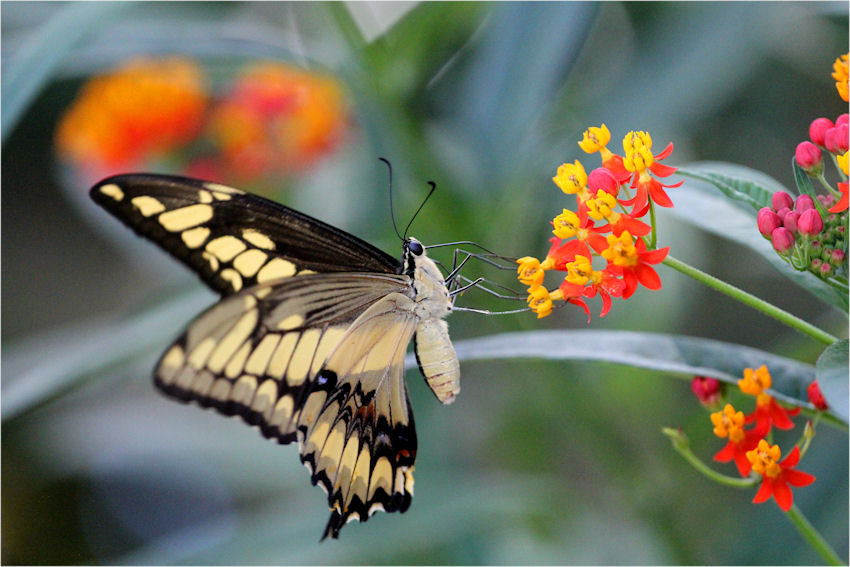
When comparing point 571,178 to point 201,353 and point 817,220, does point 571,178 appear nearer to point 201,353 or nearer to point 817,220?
point 817,220

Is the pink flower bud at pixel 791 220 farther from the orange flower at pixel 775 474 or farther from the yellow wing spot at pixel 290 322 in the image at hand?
the yellow wing spot at pixel 290 322

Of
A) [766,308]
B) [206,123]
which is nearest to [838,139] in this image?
[766,308]

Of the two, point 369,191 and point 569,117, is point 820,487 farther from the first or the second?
point 369,191

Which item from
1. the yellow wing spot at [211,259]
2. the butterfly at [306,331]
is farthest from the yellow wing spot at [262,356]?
the yellow wing spot at [211,259]

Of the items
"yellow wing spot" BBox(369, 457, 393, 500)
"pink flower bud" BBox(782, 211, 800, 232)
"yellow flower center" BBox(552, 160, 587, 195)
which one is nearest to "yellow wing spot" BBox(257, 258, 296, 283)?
"yellow wing spot" BBox(369, 457, 393, 500)

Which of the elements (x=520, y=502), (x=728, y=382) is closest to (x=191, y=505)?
(x=520, y=502)

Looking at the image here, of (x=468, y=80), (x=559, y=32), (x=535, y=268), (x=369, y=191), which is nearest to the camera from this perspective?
(x=535, y=268)
